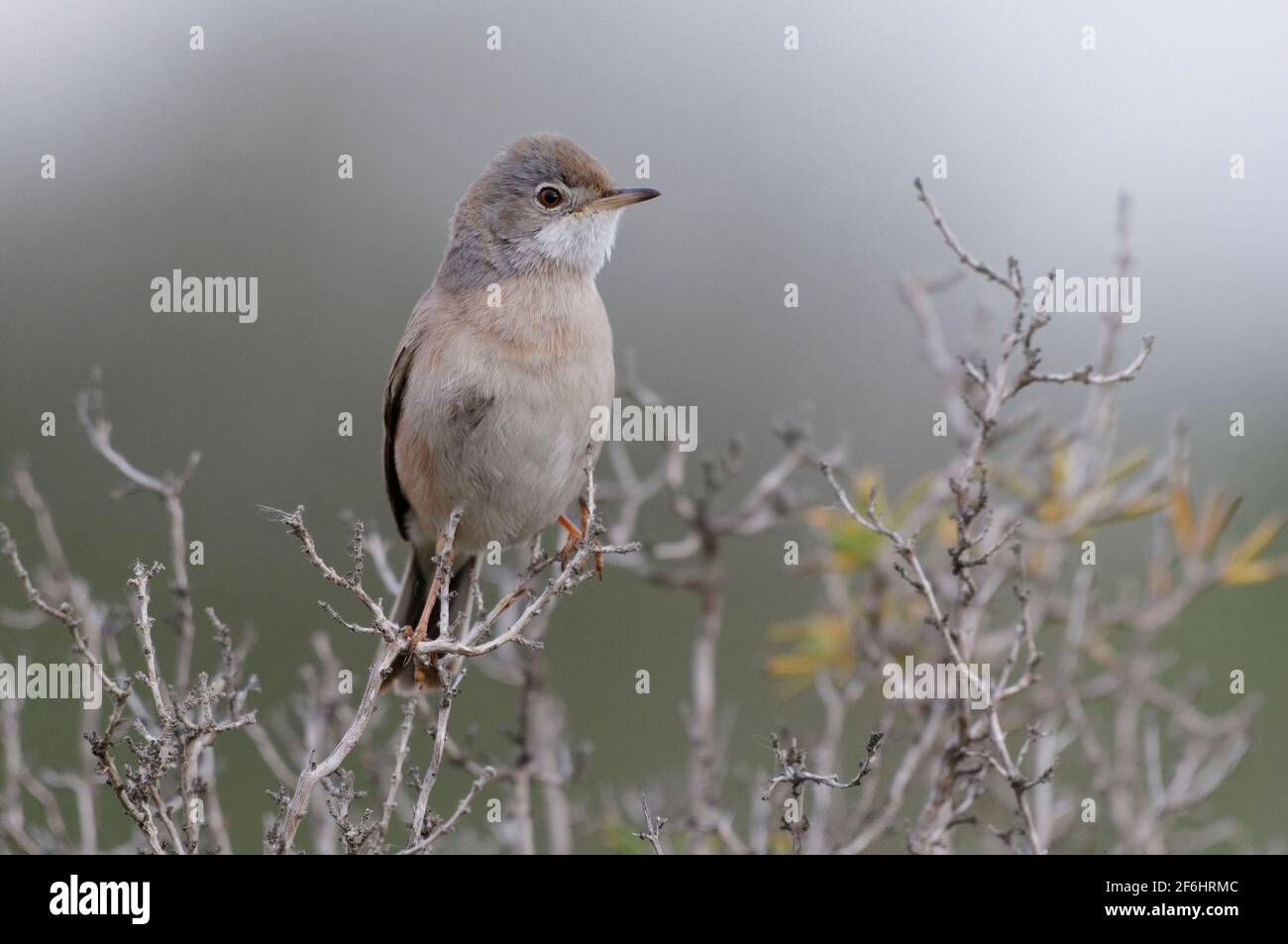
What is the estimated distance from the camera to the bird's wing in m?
5.31

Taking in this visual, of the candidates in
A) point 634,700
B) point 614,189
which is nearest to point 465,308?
point 614,189

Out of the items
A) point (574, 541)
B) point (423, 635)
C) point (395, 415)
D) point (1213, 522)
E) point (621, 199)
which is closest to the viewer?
point (423, 635)

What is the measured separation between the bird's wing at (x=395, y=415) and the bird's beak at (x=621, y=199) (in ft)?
2.90

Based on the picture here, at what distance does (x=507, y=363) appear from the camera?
4.96 m

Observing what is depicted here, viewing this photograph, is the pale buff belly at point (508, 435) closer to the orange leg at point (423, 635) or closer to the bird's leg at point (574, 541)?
the bird's leg at point (574, 541)

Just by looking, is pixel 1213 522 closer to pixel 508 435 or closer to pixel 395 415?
pixel 508 435

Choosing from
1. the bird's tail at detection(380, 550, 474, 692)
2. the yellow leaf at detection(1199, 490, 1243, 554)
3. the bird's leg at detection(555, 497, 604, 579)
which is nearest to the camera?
the bird's leg at detection(555, 497, 604, 579)

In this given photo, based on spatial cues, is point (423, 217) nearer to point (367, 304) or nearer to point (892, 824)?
point (367, 304)

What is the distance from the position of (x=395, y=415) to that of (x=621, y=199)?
124 cm

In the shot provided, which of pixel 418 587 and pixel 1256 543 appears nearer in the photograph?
pixel 1256 543

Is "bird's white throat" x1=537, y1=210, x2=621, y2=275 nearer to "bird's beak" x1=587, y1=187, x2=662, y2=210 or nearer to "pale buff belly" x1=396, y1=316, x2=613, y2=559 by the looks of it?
"bird's beak" x1=587, y1=187, x2=662, y2=210

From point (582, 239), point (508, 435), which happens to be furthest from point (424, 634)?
point (582, 239)

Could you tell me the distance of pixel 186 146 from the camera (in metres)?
16.0

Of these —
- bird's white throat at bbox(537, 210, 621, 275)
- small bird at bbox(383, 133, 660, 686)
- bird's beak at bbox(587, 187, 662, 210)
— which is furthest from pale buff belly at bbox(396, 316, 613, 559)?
bird's beak at bbox(587, 187, 662, 210)
